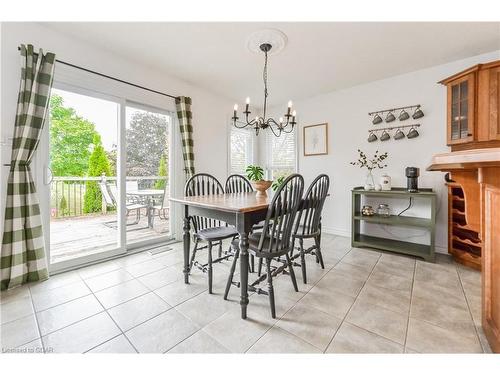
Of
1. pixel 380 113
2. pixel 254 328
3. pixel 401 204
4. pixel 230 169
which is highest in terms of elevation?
pixel 380 113

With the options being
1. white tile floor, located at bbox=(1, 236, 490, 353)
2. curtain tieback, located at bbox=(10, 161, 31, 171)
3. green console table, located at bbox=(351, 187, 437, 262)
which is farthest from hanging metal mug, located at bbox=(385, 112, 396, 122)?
curtain tieback, located at bbox=(10, 161, 31, 171)

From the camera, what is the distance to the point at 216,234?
2.03 meters

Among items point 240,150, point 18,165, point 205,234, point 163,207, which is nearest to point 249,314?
point 205,234

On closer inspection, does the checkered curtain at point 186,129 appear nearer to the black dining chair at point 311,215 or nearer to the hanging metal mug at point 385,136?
the black dining chair at point 311,215

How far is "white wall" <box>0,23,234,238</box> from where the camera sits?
6.16 ft

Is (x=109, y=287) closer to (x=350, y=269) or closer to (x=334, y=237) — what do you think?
(x=350, y=269)

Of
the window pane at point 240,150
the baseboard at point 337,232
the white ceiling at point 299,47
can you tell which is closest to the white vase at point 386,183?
the baseboard at point 337,232

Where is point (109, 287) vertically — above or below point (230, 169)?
below

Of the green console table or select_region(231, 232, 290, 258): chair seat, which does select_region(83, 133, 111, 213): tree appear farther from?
the green console table

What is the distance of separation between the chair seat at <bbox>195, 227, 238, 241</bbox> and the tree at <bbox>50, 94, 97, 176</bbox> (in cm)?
168
